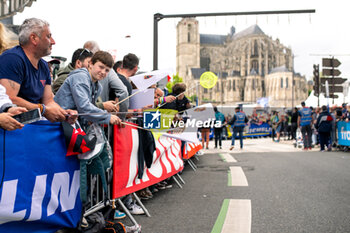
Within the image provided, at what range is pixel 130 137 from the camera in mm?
4969

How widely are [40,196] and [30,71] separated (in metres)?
1.18

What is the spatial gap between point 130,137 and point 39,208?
6.32 ft

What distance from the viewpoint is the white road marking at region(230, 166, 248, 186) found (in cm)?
746

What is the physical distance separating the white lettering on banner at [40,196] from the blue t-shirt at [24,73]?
0.84 m

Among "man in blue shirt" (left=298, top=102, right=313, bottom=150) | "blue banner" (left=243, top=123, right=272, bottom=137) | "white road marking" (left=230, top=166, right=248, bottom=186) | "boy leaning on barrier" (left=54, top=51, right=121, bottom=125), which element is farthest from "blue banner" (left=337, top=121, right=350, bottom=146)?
"blue banner" (left=243, top=123, right=272, bottom=137)

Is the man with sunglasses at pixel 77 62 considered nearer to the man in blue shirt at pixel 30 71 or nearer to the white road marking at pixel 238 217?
the man in blue shirt at pixel 30 71

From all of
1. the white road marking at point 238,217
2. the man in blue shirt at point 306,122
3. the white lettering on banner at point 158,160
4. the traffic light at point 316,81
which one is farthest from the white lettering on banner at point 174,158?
the traffic light at point 316,81

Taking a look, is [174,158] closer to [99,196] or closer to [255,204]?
[255,204]

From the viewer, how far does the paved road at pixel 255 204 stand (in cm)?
425

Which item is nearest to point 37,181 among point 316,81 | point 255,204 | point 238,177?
point 255,204

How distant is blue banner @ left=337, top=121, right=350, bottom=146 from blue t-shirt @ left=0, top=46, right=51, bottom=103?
1459cm

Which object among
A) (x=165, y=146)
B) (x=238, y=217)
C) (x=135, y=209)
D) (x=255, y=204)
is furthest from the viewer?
(x=165, y=146)

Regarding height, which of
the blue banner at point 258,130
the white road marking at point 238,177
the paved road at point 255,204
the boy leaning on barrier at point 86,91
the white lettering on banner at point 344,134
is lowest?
the blue banner at point 258,130

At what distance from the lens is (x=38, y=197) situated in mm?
3195
